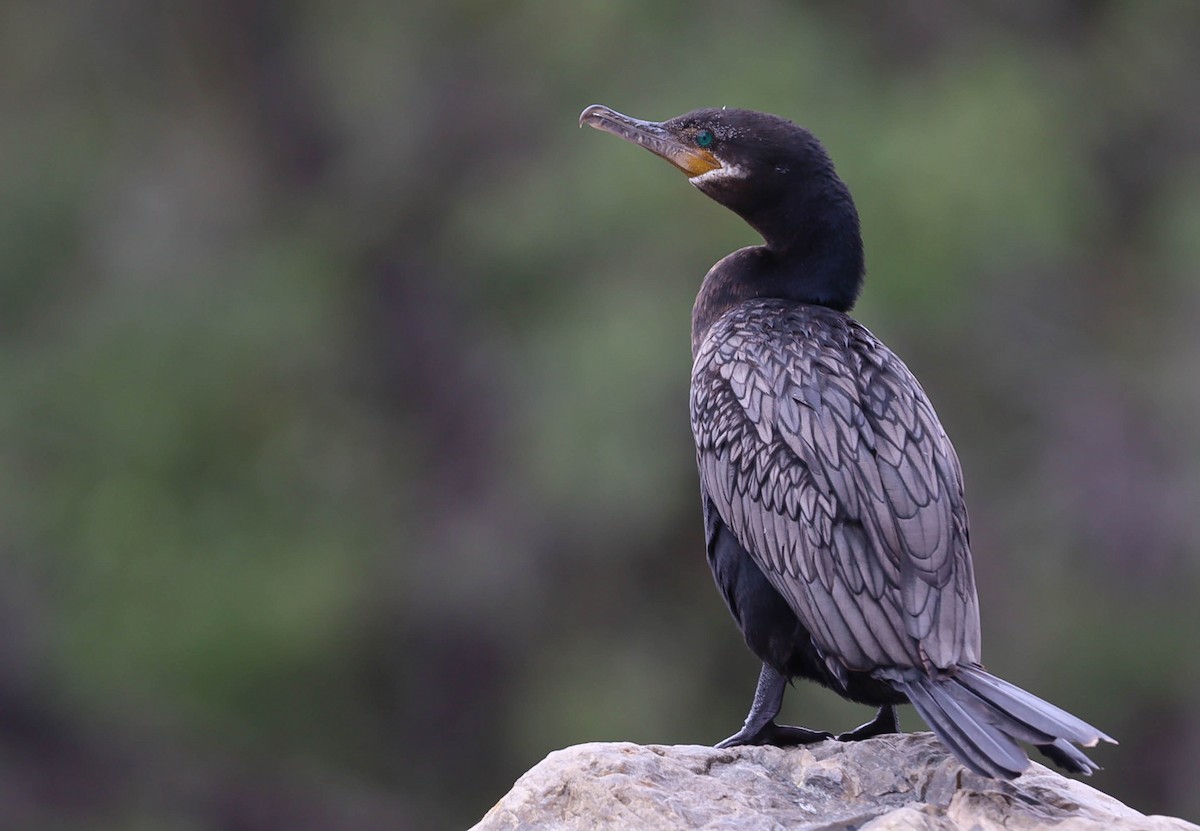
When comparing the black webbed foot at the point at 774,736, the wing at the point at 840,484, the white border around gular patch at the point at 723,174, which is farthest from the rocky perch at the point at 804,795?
the white border around gular patch at the point at 723,174

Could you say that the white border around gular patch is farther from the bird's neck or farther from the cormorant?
the bird's neck

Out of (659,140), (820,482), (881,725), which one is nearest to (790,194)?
(659,140)

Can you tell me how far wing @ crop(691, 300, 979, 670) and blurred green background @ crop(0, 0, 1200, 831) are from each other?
4526 mm

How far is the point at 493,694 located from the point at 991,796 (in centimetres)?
721

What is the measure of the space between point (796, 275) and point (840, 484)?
2.74 feet

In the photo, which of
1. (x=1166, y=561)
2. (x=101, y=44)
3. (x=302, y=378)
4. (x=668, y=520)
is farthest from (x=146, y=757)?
(x=1166, y=561)

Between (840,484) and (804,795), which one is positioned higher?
(840,484)

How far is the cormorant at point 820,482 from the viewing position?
307 centimetres

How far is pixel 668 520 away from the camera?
9.02 metres

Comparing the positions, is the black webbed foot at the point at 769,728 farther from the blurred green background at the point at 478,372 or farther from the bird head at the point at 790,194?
the blurred green background at the point at 478,372

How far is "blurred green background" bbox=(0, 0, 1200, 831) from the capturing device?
898 cm

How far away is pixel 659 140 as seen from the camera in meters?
4.17

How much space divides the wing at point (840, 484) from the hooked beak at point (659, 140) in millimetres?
481

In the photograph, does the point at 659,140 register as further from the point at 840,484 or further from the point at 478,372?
the point at 478,372
